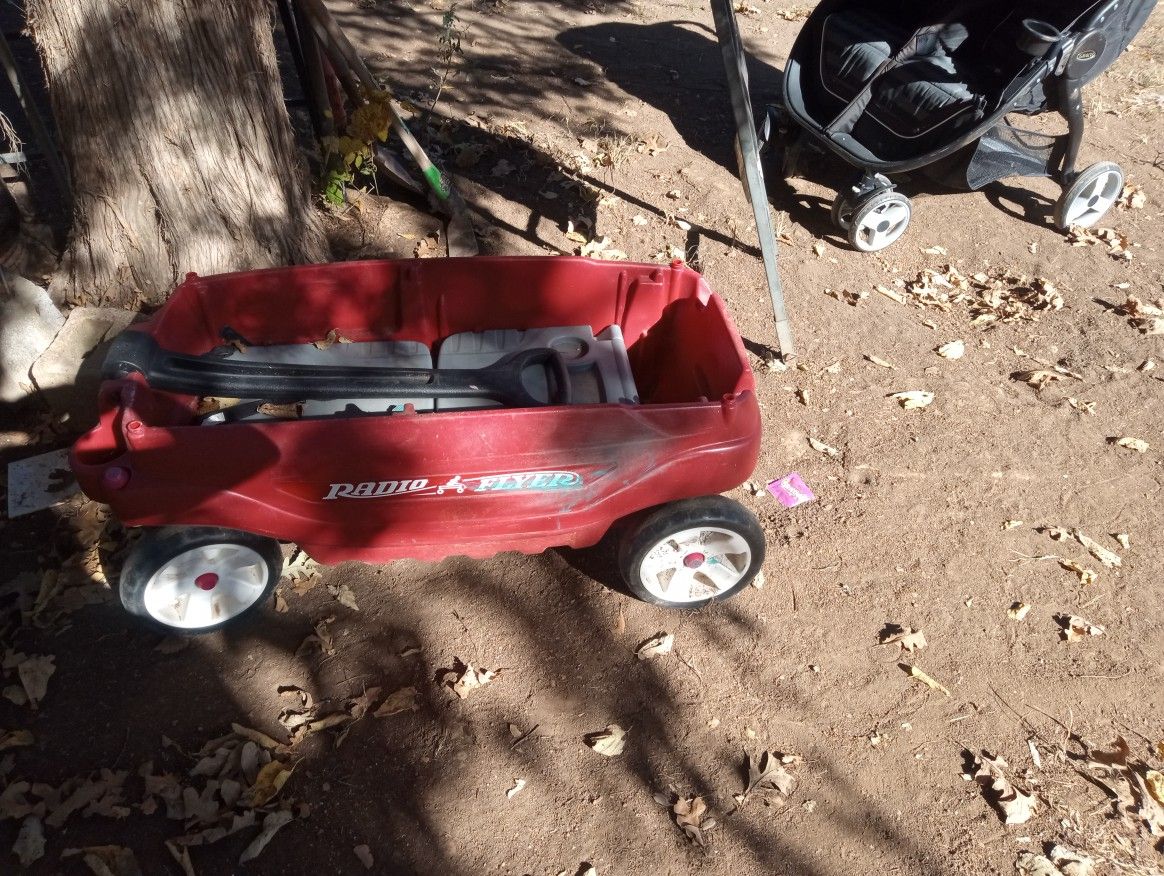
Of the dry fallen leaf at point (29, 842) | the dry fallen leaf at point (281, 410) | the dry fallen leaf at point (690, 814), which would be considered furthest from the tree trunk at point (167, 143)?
the dry fallen leaf at point (690, 814)

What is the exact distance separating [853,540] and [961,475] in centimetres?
71

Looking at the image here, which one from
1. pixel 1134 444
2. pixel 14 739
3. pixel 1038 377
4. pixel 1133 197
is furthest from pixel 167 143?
pixel 1133 197

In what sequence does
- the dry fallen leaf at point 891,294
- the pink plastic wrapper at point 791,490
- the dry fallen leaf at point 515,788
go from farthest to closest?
the dry fallen leaf at point 891,294, the pink plastic wrapper at point 791,490, the dry fallen leaf at point 515,788

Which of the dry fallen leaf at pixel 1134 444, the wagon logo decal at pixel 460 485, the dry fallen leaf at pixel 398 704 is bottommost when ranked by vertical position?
the dry fallen leaf at pixel 1134 444

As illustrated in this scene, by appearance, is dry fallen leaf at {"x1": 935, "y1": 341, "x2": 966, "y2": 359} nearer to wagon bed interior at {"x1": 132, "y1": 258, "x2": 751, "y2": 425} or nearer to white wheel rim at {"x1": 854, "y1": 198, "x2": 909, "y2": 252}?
white wheel rim at {"x1": 854, "y1": 198, "x2": 909, "y2": 252}

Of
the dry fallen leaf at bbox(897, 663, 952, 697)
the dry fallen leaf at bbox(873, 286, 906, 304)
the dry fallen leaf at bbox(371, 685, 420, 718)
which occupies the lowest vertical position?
the dry fallen leaf at bbox(897, 663, 952, 697)

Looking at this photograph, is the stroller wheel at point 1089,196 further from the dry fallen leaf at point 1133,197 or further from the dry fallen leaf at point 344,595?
the dry fallen leaf at point 344,595

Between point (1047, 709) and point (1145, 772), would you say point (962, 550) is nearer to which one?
point (1047, 709)

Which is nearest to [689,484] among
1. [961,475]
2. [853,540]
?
[853,540]

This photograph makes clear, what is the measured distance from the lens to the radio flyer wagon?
7.41ft

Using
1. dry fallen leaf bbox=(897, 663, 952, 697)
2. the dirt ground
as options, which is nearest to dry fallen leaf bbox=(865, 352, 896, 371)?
the dirt ground

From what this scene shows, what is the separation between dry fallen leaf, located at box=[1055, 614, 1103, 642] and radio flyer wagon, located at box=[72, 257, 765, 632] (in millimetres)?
1217

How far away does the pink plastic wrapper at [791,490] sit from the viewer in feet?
10.8

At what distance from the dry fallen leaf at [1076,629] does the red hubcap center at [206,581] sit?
2.99 m
